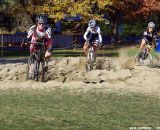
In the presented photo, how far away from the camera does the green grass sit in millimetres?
9195

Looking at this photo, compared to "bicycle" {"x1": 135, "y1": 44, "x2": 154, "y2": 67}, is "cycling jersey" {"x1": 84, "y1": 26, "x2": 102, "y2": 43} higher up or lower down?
higher up

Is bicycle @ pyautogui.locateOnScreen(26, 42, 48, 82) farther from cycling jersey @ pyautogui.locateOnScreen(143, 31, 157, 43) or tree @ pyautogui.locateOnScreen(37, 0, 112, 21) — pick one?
tree @ pyautogui.locateOnScreen(37, 0, 112, 21)

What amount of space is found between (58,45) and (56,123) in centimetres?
4006

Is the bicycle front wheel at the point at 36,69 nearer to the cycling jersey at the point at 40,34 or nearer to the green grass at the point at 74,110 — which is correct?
the cycling jersey at the point at 40,34

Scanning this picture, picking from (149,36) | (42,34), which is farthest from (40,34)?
(149,36)

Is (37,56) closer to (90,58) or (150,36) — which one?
(90,58)

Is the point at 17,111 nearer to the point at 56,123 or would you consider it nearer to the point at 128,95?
the point at 56,123

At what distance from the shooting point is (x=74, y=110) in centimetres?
1082

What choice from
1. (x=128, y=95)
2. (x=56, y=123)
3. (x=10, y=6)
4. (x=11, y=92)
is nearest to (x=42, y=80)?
Answer: (x=11, y=92)

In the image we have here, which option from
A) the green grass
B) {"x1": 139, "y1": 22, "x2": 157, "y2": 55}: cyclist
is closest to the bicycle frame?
the green grass

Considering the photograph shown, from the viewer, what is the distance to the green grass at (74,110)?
362 inches

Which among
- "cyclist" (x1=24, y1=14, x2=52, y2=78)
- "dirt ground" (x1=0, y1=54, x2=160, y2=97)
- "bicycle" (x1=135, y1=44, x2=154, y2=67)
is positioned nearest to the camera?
"dirt ground" (x1=0, y1=54, x2=160, y2=97)

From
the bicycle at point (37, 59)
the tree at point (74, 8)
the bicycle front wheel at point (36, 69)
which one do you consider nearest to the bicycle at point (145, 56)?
the bicycle at point (37, 59)

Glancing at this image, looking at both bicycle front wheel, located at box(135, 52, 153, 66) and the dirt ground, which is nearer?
the dirt ground
